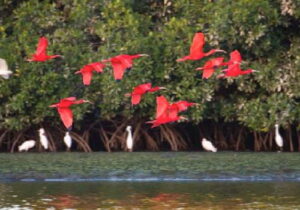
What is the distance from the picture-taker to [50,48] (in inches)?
795

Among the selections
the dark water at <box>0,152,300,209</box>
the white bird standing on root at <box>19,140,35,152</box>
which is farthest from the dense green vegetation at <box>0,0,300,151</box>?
the dark water at <box>0,152,300,209</box>

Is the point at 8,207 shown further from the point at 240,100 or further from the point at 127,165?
the point at 240,100

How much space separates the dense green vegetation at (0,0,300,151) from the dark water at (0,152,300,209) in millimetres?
979

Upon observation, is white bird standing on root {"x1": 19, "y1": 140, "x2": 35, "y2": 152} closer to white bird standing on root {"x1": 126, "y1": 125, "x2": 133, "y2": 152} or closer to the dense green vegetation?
the dense green vegetation

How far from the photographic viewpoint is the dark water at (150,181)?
14375 millimetres

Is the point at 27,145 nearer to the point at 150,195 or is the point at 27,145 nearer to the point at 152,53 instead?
the point at 152,53

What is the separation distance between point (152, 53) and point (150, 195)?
546 centimetres

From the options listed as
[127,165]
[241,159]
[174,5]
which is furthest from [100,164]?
[174,5]

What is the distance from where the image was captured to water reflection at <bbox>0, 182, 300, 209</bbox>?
46.2 ft

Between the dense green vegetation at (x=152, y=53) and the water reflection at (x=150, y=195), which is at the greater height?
the dense green vegetation at (x=152, y=53)

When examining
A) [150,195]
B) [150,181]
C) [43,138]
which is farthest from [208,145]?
[150,195]

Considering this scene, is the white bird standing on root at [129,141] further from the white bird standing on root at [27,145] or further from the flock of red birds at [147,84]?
the flock of red birds at [147,84]

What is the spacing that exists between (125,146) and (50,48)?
245 cm

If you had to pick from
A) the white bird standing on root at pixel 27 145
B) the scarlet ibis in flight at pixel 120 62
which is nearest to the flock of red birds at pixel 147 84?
the scarlet ibis in flight at pixel 120 62
